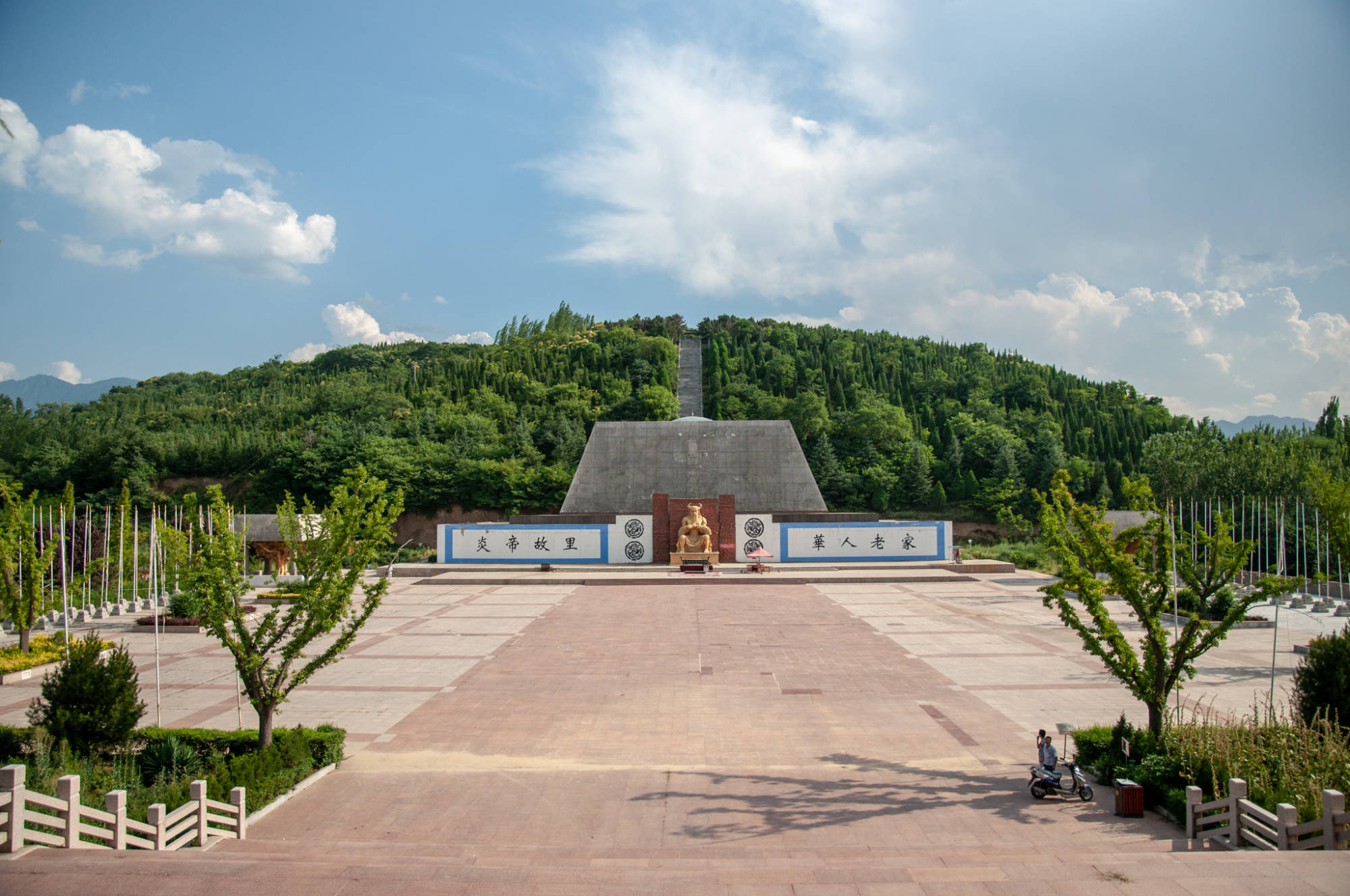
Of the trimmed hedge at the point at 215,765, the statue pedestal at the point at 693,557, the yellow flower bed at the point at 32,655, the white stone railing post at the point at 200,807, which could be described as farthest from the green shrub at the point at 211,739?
the statue pedestal at the point at 693,557

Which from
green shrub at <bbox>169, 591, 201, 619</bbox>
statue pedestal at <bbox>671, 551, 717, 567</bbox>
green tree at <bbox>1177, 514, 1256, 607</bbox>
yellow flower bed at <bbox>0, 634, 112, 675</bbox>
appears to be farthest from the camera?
statue pedestal at <bbox>671, 551, 717, 567</bbox>

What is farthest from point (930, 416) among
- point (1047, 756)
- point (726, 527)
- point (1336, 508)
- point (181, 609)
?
point (1047, 756)

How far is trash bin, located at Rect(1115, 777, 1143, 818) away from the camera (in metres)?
6.89

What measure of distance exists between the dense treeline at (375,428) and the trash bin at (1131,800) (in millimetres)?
43427

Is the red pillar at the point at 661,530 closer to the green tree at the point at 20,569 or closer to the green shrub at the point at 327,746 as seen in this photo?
the green tree at the point at 20,569

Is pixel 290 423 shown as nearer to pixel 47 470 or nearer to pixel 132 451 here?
pixel 132 451

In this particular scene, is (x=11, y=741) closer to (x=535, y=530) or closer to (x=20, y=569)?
(x=20, y=569)

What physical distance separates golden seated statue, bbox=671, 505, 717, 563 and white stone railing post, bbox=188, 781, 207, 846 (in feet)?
71.3

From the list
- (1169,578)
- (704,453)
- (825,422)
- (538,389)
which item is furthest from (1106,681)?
(538,389)

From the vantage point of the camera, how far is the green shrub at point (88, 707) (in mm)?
7910

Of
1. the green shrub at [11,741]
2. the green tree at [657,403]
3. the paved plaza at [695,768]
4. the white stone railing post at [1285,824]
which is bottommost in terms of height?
the paved plaza at [695,768]

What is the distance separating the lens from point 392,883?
16.4 ft

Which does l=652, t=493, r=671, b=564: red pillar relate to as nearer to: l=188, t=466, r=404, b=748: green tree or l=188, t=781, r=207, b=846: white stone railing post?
l=188, t=466, r=404, b=748: green tree

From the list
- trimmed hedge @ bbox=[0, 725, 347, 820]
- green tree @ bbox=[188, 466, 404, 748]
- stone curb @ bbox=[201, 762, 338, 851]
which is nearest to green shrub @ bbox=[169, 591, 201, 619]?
trimmed hedge @ bbox=[0, 725, 347, 820]
